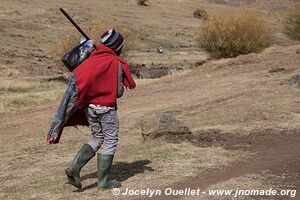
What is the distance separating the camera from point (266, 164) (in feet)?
23.1

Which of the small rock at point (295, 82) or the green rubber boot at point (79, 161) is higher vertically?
the green rubber boot at point (79, 161)

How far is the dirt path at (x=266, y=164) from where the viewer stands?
6320 millimetres

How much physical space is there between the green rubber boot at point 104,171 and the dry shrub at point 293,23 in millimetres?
31850

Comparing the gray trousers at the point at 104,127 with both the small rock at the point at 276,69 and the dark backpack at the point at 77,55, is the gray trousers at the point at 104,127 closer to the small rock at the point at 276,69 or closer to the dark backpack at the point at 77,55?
the dark backpack at the point at 77,55

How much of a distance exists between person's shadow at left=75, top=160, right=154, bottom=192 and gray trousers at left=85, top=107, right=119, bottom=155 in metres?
0.62

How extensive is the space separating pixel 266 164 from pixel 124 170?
1782mm

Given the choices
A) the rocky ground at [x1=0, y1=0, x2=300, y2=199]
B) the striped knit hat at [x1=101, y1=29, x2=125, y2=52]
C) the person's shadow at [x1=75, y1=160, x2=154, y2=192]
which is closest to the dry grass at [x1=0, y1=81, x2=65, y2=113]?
the rocky ground at [x1=0, y1=0, x2=300, y2=199]

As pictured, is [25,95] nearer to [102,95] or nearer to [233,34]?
[233,34]

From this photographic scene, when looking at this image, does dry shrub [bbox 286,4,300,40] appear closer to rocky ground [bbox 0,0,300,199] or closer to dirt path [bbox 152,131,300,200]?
rocky ground [bbox 0,0,300,199]

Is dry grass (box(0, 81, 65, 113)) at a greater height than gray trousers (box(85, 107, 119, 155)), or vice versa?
gray trousers (box(85, 107, 119, 155))

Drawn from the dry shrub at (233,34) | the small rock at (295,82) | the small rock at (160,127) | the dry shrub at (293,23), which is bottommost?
the dry shrub at (293,23)

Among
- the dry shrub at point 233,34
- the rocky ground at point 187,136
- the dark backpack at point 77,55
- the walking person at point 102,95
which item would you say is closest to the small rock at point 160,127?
the rocky ground at point 187,136

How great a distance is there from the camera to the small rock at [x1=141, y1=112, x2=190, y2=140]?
8.88 meters

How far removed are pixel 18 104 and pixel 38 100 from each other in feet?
2.34
